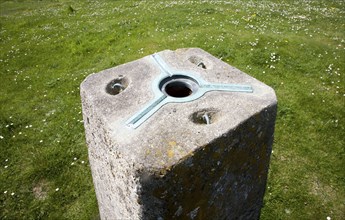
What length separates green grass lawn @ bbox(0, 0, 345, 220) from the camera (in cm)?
634

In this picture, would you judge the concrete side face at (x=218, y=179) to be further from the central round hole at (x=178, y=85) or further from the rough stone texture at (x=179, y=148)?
the central round hole at (x=178, y=85)

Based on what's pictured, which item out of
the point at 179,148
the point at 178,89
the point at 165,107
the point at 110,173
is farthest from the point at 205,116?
the point at 110,173

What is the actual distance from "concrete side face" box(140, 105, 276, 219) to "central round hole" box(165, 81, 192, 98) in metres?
1.18

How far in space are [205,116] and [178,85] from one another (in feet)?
3.07

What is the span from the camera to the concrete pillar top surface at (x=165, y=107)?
3.04 m

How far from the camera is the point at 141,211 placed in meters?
3.11

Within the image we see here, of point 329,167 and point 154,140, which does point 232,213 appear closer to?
point 154,140

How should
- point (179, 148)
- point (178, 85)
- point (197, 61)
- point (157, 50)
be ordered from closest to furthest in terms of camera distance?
1. point (179, 148)
2. point (178, 85)
3. point (197, 61)
4. point (157, 50)

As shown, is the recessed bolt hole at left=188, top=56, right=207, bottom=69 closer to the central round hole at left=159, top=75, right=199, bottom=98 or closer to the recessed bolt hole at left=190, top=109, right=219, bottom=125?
the central round hole at left=159, top=75, right=199, bottom=98

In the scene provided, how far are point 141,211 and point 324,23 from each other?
14.7 meters

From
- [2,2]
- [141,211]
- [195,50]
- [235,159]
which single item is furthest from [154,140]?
[2,2]

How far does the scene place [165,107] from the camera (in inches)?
141

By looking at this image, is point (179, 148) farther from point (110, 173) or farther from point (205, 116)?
point (110, 173)

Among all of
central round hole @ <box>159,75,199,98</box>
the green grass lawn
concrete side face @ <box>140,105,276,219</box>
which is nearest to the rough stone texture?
concrete side face @ <box>140,105,276,219</box>
